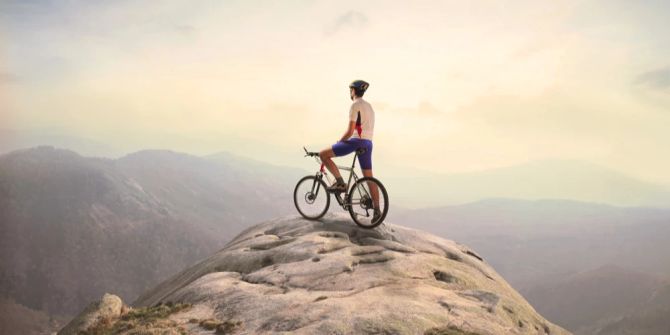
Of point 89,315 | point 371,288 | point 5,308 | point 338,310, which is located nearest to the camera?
point 338,310

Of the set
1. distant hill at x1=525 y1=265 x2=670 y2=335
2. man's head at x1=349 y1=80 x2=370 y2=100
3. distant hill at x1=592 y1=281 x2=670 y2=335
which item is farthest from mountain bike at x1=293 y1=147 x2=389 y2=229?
distant hill at x1=525 y1=265 x2=670 y2=335

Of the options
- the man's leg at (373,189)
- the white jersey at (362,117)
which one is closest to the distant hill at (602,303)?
the man's leg at (373,189)

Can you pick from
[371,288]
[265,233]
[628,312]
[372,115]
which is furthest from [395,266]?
[628,312]

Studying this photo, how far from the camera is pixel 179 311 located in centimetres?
1279

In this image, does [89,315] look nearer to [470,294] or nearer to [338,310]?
[338,310]

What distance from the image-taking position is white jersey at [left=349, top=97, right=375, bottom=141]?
16141 mm

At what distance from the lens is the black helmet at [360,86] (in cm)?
1638

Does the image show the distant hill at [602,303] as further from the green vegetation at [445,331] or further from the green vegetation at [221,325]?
the green vegetation at [221,325]

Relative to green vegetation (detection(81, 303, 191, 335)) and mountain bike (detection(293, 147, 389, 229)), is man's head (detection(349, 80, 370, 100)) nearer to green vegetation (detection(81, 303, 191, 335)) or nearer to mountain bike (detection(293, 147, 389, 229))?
mountain bike (detection(293, 147, 389, 229))

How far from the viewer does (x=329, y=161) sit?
17.4 metres

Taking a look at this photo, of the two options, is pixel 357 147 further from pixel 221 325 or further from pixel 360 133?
pixel 221 325

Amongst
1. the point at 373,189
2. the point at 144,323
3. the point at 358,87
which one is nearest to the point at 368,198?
the point at 373,189

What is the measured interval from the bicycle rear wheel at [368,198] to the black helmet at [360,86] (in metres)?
3.23

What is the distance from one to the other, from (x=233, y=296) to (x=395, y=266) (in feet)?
17.1
